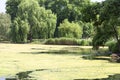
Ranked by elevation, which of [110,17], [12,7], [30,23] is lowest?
[110,17]

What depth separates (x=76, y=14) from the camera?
105m

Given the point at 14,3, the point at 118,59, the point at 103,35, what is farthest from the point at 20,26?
the point at 118,59

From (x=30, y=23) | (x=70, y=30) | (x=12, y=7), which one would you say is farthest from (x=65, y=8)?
(x=30, y=23)

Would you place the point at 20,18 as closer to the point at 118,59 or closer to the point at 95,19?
the point at 95,19

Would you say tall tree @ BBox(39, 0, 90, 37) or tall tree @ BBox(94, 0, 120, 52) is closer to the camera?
tall tree @ BBox(94, 0, 120, 52)

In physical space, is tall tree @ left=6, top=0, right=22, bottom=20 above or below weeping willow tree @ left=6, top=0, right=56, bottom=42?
above

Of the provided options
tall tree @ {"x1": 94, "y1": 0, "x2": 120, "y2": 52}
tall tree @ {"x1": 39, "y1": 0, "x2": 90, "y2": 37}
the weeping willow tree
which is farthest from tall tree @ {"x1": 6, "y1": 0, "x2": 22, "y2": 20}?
tall tree @ {"x1": 94, "y1": 0, "x2": 120, "y2": 52}

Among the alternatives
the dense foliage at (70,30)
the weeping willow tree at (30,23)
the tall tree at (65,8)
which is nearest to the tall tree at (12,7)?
the tall tree at (65,8)

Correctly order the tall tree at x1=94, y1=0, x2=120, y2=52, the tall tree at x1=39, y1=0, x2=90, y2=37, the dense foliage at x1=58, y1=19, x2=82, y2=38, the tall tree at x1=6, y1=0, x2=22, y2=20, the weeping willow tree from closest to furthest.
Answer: the tall tree at x1=94, y1=0, x2=120, y2=52
the weeping willow tree
the dense foliage at x1=58, y1=19, x2=82, y2=38
the tall tree at x1=39, y1=0, x2=90, y2=37
the tall tree at x1=6, y1=0, x2=22, y2=20

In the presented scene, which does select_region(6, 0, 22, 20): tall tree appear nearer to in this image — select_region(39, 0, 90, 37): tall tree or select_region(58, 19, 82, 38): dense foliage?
select_region(39, 0, 90, 37): tall tree

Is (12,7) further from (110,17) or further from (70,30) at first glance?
(110,17)

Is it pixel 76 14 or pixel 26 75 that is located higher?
pixel 76 14

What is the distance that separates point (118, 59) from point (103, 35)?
28.1ft

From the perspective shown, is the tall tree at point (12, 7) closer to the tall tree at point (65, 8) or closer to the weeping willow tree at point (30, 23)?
the tall tree at point (65, 8)
